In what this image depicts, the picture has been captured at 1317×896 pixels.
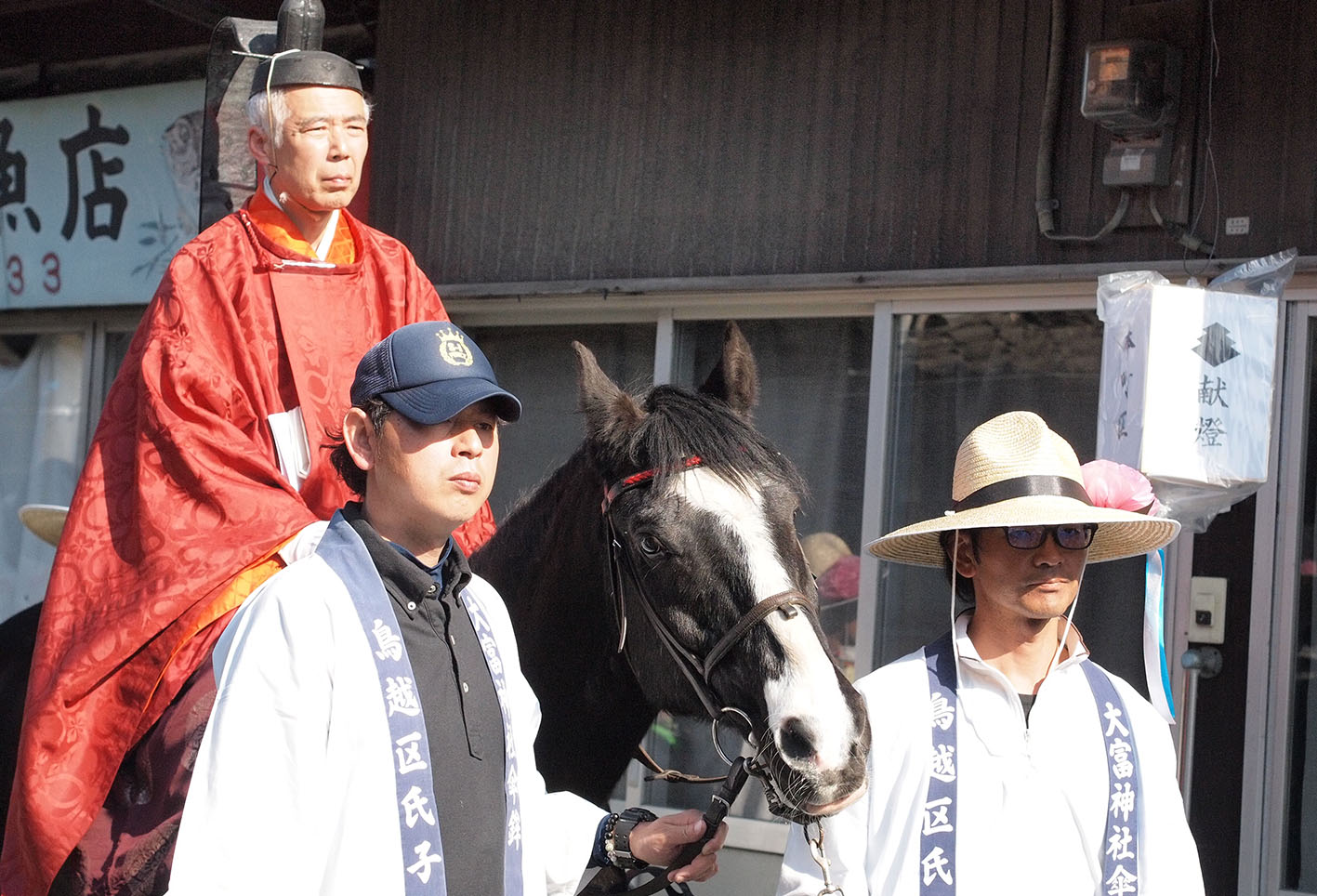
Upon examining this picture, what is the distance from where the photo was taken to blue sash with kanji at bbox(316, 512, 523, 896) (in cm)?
197

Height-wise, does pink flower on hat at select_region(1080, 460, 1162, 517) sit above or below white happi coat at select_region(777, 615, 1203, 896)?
above

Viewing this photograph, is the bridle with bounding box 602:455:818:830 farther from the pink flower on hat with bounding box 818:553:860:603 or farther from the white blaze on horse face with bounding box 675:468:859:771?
the pink flower on hat with bounding box 818:553:860:603

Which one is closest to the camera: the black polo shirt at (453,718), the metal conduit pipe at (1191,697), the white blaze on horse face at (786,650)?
the black polo shirt at (453,718)

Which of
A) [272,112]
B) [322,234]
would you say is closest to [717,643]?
[322,234]

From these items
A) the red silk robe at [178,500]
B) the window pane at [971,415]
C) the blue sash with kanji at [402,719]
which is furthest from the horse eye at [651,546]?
the window pane at [971,415]

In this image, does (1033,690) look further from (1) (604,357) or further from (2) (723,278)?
(1) (604,357)

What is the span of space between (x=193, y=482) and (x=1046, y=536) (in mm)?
1766

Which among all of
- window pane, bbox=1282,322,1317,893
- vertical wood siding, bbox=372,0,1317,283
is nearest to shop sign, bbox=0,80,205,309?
vertical wood siding, bbox=372,0,1317,283

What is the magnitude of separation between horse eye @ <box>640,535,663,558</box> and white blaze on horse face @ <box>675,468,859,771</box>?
0.11m

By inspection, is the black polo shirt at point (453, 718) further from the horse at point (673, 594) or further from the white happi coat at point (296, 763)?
the horse at point (673, 594)

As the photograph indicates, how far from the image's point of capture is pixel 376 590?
2053 millimetres

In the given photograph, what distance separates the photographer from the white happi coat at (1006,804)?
2.42m

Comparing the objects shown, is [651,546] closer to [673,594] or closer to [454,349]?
[673,594]

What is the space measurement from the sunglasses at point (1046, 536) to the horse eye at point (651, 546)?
0.69 meters
